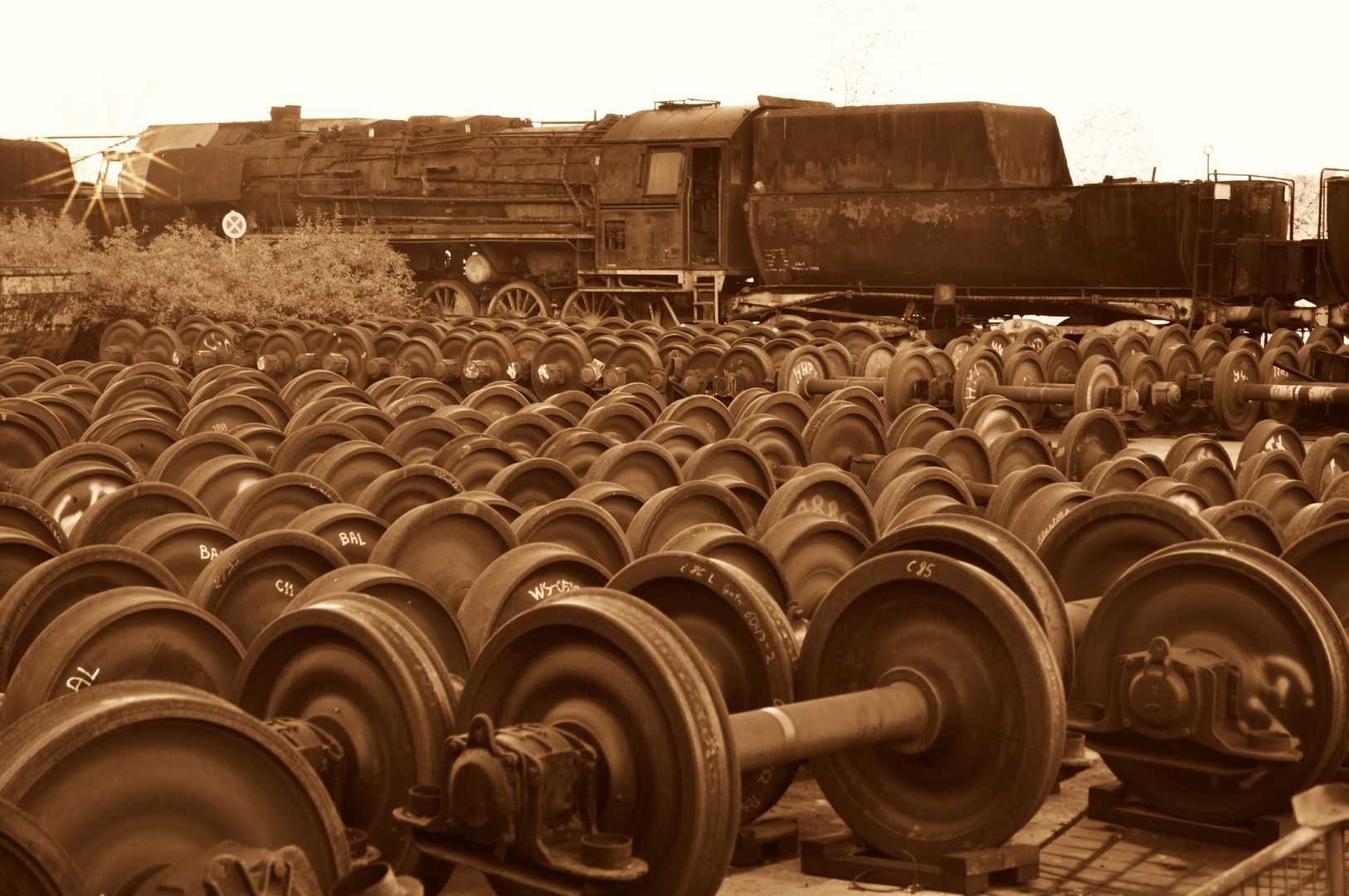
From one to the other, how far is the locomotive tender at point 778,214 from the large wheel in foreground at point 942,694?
44.8 feet

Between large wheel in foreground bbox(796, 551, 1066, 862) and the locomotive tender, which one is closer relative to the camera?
large wheel in foreground bbox(796, 551, 1066, 862)

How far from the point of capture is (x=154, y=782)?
8.87 feet

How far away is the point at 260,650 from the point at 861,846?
1789 millimetres

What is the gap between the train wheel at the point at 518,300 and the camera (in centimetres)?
2297

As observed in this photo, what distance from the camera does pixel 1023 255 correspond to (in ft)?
57.2

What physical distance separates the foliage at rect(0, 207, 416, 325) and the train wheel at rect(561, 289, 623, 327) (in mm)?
2585

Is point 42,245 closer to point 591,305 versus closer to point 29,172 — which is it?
point 591,305

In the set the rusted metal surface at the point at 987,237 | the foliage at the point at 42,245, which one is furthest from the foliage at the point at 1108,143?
the foliage at the point at 42,245

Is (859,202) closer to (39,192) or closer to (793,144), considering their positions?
(793,144)

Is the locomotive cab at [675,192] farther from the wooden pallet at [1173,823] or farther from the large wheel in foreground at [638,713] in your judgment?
the large wheel in foreground at [638,713]

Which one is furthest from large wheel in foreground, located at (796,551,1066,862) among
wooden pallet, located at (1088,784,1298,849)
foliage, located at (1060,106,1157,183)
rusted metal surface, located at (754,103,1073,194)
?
foliage, located at (1060,106,1157,183)

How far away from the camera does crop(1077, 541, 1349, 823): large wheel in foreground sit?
3.87 metres

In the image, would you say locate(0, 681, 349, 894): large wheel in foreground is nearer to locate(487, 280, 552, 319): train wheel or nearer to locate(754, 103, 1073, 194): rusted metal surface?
locate(754, 103, 1073, 194): rusted metal surface

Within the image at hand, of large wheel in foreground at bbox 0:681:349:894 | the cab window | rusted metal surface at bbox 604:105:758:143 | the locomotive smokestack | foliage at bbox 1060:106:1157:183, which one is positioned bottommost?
large wheel in foreground at bbox 0:681:349:894
